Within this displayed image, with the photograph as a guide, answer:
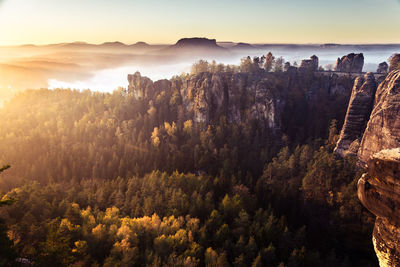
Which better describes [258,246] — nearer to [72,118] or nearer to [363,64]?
[72,118]

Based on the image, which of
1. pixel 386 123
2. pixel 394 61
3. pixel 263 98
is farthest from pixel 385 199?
pixel 394 61

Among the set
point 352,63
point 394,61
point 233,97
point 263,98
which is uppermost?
point 394,61

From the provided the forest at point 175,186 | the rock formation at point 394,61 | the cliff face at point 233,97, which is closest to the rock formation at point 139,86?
the forest at point 175,186

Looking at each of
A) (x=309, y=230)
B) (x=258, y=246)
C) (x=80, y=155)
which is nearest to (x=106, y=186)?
(x=80, y=155)

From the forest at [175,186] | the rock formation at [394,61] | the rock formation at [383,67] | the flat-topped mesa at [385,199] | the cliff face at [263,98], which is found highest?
the rock formation at [394,61]

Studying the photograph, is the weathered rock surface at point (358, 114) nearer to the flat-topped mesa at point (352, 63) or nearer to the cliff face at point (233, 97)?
the cliff face at point (233, 97)

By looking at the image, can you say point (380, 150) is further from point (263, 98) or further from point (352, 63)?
point (352, 63)
